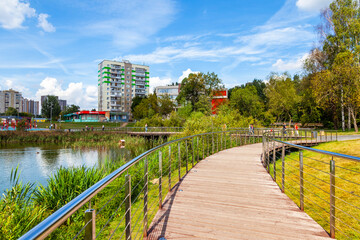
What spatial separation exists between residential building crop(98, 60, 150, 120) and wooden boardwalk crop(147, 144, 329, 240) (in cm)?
8382

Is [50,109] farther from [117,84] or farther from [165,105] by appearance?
[165,105]

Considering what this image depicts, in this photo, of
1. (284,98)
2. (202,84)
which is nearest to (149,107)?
(202,84)

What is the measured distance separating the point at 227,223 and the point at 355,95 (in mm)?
29473

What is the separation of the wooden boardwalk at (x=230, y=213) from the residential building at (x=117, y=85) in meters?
83.8

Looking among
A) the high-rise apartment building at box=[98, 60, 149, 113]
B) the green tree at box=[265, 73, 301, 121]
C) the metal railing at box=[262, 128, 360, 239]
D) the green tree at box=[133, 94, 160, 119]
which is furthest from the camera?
the high-rise apartment building at box=[98, 60, 149, 113]

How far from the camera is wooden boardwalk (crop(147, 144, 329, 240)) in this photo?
3078mm

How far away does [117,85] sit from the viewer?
9250 centimetres

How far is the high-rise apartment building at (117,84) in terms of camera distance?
90438mm

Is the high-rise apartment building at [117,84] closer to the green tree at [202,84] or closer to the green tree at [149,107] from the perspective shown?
the green tree at [149,107]

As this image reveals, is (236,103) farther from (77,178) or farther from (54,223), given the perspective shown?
(54,223)

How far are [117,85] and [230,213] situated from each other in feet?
308

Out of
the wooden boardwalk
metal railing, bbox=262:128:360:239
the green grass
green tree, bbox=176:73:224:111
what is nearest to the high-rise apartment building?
green tree, bbox=176:73:224:111

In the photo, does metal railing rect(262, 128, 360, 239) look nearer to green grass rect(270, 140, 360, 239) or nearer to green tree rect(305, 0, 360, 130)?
green grass rect(270, 140, 360, 239)

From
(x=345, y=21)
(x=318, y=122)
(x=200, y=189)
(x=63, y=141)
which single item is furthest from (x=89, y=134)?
(x=318, y=122)
